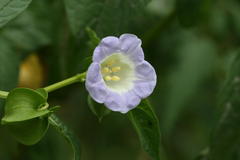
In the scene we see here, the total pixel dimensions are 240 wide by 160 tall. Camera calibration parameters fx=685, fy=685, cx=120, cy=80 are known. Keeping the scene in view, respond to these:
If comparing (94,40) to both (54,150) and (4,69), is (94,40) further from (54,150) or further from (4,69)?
(54,150)

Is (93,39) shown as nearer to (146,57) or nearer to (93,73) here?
(93,73)

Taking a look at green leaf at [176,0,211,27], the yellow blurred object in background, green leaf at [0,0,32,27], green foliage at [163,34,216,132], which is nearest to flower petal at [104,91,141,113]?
green leaf at [0,0,32,27]

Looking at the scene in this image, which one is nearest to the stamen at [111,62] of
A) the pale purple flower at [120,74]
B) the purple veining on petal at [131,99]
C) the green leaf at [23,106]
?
the pale purple flower at [120,74]

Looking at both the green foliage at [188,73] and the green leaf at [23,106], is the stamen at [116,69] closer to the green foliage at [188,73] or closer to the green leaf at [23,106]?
the green leaf at [23,106]

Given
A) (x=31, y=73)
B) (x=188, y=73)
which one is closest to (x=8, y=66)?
(x=31, y=73)

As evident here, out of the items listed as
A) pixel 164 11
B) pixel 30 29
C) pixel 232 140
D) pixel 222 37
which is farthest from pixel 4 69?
pixel 222 37
